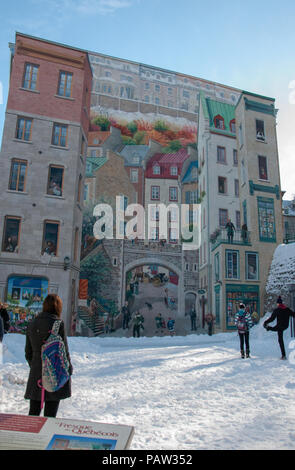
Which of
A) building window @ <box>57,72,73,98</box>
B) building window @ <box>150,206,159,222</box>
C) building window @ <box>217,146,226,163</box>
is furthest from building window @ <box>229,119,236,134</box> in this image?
building window @ <box>57,72,73,98</box>

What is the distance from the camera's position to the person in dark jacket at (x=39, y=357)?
3.60m

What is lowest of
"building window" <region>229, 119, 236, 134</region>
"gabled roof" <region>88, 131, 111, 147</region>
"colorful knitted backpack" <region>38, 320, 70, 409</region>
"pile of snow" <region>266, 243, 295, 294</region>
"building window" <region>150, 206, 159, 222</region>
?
"colorful knitted backpack" <region>38, 320, 70, 409</region>

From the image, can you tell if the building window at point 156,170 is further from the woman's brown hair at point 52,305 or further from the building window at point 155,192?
the woman's brown hair at point 52,305

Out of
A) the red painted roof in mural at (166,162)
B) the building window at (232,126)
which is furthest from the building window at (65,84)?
the red painted roof in mural at (166,162)

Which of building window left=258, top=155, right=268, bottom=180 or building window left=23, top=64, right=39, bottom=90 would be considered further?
building window left=258, top=155, right=268, bottom=180

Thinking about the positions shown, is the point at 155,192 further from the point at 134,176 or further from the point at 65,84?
the point at 65,84

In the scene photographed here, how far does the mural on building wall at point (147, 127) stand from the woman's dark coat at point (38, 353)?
3893 cm

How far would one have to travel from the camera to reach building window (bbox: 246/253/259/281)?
76.3ft

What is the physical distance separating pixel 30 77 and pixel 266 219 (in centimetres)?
1801

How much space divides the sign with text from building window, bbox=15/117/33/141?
1983cm

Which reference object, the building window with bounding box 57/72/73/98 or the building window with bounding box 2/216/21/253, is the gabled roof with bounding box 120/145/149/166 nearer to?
the building window with bounding box 57/72/73/98

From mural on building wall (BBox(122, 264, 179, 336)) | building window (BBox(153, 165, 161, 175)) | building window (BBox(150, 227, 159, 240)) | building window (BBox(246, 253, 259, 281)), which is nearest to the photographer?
building window (BBox(246, 253, 259, 281))

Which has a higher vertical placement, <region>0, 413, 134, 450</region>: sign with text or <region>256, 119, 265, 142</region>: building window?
<region>256, 119, 265, 142</region>: building window
